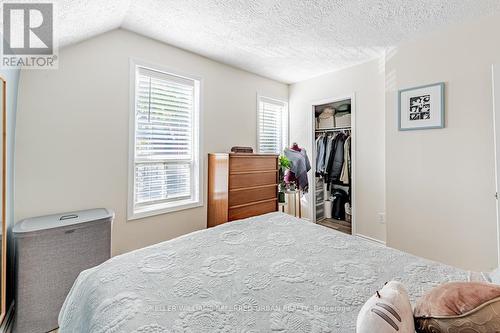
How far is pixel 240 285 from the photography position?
95 cm

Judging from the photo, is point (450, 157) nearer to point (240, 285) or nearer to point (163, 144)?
point (240, 285)

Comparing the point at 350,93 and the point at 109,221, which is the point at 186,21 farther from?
the point at 350,93

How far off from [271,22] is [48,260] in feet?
8.73

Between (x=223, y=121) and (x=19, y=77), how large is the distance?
1.96 meters

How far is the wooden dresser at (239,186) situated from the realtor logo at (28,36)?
5.76ft

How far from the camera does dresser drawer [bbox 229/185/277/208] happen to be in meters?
2.65

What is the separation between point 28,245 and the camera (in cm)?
146

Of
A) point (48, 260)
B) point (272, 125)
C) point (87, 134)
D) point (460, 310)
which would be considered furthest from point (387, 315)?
point (272, 125)

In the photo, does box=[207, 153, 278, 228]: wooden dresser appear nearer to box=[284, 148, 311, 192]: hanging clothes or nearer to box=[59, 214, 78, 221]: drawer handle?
box=[284, 148, 311, 192]: hanging clothes

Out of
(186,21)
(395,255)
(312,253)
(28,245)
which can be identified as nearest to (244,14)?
(186,21)

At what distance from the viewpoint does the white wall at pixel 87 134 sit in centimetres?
172

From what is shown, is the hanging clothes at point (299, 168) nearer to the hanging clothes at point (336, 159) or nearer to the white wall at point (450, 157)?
the hanging clothes at point (336, 159)

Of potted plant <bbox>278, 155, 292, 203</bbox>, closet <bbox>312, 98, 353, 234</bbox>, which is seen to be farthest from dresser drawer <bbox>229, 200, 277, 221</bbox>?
closet <bbox>312, 98, 353, 234</bbox>

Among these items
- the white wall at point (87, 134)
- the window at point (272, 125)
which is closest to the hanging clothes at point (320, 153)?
the window at point (272, 125)
